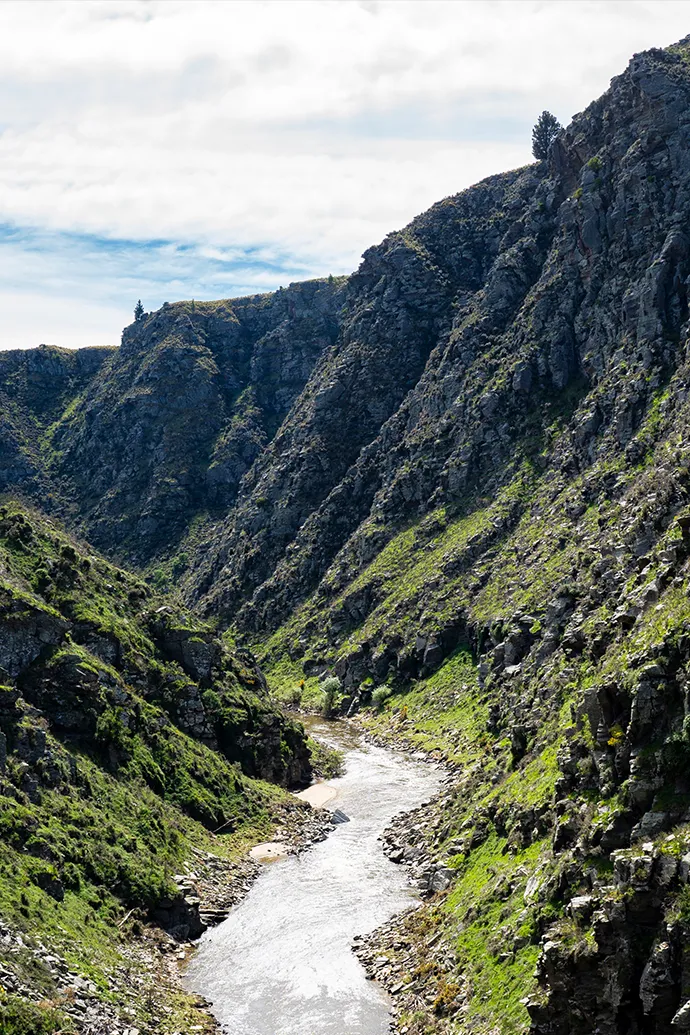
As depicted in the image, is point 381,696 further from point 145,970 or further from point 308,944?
point 145,970

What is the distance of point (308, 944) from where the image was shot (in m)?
56.9

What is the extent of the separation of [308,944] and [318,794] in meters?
34.7

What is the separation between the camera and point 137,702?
75.6 meters

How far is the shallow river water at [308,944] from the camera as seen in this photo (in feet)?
158

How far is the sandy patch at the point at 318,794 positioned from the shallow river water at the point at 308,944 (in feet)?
19.6

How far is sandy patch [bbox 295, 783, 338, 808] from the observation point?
8919cm

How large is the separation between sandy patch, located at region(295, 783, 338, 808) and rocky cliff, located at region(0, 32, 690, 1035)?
7.10 meters

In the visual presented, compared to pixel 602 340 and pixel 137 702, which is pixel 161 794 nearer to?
pixel 137 702

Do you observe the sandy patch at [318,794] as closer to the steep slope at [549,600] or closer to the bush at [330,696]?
the steep slope at [549,600]

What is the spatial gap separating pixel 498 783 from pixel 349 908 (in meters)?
12.8

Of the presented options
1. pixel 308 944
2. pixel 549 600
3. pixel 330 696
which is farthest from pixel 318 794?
pixel 330 696

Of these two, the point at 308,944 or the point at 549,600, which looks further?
the point at 549,600

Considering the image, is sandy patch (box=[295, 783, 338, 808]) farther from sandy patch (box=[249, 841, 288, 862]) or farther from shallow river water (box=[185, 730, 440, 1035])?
sandy patch (box=[249, 841, 288, 862])

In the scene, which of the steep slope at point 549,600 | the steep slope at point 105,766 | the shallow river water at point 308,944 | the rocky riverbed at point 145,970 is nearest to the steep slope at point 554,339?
the steep slope at point 549,600
